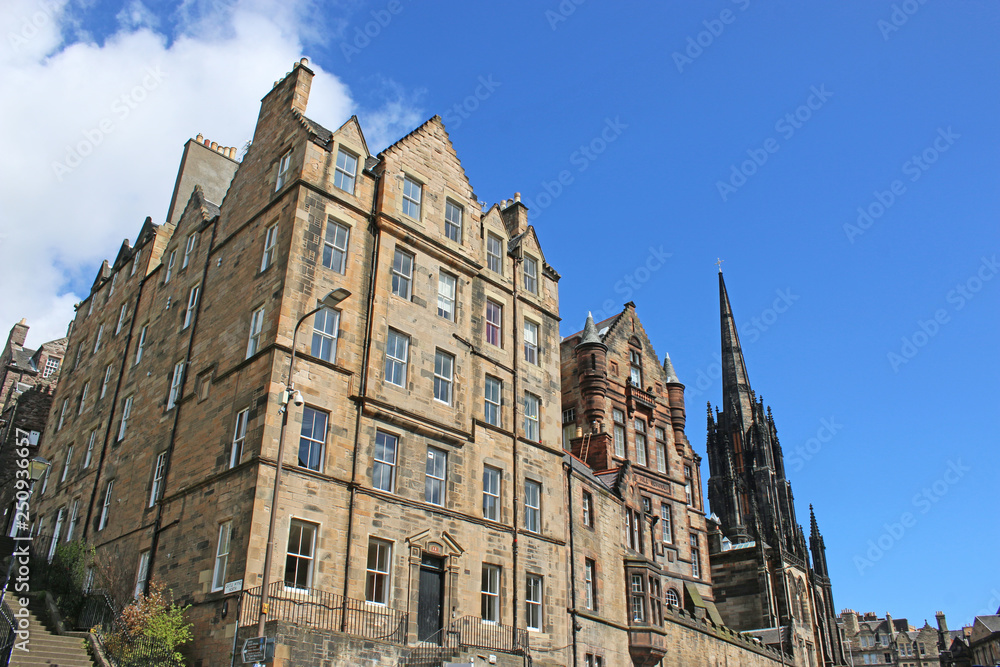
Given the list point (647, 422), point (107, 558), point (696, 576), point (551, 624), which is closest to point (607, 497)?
point (551, 624)

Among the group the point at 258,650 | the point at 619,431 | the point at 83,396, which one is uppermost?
the point at 619,431

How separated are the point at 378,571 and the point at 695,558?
30.7 m

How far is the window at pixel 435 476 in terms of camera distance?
82.5 feet

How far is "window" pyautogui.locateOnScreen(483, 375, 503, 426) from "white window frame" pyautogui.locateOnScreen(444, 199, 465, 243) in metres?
5.71

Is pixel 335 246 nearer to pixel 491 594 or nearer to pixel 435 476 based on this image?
pixel 435 476

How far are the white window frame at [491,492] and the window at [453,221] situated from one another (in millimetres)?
9094

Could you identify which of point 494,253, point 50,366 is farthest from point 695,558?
point 50,366

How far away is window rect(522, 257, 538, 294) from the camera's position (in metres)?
33.9

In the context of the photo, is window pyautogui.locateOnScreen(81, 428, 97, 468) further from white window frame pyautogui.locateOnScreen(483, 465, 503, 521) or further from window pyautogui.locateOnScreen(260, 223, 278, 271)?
white window frame pyautogui.locateOnScreen(483, 465, 503, 521)

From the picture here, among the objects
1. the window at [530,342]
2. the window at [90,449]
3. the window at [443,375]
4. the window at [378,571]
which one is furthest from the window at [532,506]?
the window at [90,449]

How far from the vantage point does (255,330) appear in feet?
78.9

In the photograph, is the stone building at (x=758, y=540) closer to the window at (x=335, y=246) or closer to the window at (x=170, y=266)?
the window at (x=335, y=246)

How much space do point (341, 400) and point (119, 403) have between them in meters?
14.4

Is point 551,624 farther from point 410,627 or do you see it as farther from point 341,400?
point 341,400
